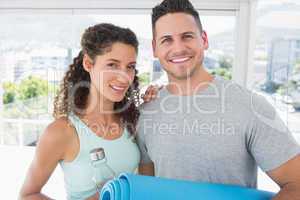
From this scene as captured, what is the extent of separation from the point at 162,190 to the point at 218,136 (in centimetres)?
34

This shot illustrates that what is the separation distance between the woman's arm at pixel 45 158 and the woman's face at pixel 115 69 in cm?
21

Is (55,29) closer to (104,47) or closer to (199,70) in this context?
(104,47)

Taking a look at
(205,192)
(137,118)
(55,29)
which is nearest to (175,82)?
(137,118)

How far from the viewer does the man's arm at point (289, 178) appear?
911 millimetres

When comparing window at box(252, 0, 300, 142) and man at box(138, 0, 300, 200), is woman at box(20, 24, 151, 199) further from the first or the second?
window at box(252, 0, 300, 142)

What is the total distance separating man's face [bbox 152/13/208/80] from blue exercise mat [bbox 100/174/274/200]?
0.40 metres

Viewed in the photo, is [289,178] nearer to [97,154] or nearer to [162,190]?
[162,190]

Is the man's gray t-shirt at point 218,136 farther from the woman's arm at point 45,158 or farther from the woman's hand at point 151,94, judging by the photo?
the woman's arm at point 45,158

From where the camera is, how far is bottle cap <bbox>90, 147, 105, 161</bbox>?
1.19m

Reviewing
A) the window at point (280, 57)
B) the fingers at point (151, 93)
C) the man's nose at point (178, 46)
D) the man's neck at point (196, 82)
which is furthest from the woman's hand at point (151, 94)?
the window at point (280, 57)

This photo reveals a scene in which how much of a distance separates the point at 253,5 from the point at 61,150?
1.58 m

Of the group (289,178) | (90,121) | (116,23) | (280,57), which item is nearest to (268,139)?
(289,178)

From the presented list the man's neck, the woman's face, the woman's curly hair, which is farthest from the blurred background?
the man's neck

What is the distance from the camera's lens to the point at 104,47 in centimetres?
A: 121
